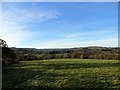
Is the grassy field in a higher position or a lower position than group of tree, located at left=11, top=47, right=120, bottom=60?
lower

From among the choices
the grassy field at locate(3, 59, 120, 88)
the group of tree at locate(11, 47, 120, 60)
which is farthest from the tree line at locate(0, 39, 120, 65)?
the grassy field at locate(3, 59, 120, 88)

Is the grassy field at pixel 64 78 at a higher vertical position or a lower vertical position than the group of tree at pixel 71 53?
lower

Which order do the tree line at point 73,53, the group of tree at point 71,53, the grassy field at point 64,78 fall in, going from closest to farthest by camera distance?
the grassy field at point 64,78
the tree line at point 73,53
the group of tree at point 71,53

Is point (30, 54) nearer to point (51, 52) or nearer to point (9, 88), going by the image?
point (51, 52)

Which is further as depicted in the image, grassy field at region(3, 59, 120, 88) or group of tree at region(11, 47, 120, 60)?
group of tree at region(11, 47, 120, 60)

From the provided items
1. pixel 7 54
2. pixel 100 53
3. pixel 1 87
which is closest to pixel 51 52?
pixel 100 53

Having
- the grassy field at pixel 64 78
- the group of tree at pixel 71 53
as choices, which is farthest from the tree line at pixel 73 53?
the grassy field at pixel 64 78

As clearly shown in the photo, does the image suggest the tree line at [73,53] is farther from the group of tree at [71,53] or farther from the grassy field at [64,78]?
the grassy field at [64,78]

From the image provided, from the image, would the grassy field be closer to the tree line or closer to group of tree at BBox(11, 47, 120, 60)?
the tree line

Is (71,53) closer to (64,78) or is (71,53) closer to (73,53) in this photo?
(73,53)

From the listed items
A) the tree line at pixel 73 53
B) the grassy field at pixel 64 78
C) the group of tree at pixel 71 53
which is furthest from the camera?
the group of tree at pixel 71 53

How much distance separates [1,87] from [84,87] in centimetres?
580

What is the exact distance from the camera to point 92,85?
17.4m

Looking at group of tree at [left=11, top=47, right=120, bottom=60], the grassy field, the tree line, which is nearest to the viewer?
the grassy field
